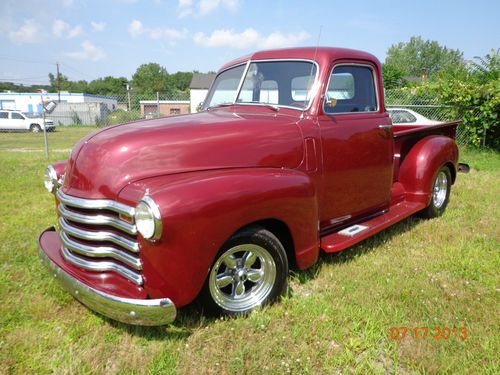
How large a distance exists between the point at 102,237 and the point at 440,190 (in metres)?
4.36

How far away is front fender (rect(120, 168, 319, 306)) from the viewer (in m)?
2.16

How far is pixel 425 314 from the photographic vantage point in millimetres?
2762

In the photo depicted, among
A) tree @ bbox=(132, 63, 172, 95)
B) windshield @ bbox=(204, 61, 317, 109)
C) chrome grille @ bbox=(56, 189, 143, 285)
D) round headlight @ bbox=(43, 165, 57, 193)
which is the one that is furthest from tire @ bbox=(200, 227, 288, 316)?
tree @ bbox=(132, 63, 172, 95)

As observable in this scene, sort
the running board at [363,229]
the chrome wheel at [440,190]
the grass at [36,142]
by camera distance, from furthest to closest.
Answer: the grass at [36,142] < the chrome wheel at [440,190] < the running board at [363,229]

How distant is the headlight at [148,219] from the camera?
208cm

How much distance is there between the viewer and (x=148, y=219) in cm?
209

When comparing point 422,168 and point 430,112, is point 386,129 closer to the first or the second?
point 422,168

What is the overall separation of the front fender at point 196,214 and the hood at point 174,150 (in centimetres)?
11

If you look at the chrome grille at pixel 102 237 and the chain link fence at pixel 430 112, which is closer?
the chrome grille at pixel 102 237

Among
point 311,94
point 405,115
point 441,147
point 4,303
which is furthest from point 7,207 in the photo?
point 405,115

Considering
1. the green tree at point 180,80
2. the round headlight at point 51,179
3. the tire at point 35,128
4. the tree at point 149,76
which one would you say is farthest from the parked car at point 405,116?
the green tree at point 180,80

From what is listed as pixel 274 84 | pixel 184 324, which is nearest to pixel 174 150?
pixel 184 324

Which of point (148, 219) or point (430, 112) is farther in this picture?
point (430, 112)

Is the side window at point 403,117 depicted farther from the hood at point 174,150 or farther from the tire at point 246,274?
the tire at point 246,274
